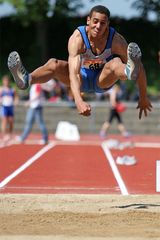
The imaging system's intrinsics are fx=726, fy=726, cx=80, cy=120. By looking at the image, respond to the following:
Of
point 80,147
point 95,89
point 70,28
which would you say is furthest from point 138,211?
point 70,28

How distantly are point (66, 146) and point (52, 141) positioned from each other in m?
1.67

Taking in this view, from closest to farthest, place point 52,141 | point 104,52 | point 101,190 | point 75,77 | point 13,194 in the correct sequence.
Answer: point 75,77
point 104,52
point 13,194
point 101,190
point 52,141

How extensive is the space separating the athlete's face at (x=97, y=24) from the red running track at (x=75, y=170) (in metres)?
3.10

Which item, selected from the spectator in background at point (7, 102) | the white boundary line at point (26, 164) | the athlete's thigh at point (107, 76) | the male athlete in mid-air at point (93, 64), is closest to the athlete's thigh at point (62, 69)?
the male athlete in mid-air at point (93, 64)

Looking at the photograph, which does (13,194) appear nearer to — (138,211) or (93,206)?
(93,206)

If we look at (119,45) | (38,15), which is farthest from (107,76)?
(38,15)

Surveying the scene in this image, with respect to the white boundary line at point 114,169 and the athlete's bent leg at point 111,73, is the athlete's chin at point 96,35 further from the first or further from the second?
the white boundary line at point 114,169

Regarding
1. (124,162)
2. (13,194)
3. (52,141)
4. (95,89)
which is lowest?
(52,141)

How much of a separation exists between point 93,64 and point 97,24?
26.5 inches

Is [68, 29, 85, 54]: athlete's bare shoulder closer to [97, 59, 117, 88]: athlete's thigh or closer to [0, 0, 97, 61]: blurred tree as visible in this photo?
[97, 59, 117, 88]: athlete's thigh

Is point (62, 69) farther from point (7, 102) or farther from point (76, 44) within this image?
point (7, 102)

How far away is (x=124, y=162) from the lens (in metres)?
15.0

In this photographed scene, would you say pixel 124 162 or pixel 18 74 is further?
pixel 124 162

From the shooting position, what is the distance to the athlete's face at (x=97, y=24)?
28.8 feet
